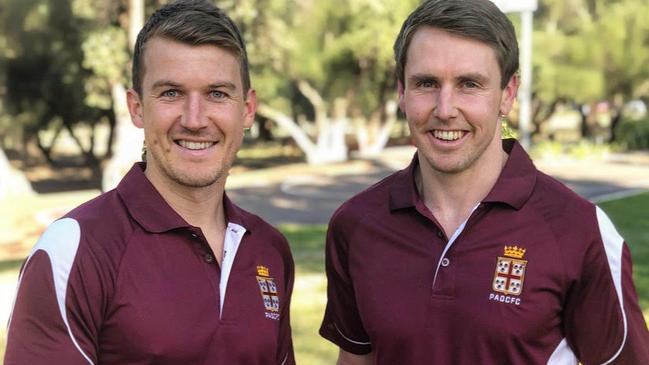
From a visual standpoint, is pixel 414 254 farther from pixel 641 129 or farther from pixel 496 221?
pixel 641 129

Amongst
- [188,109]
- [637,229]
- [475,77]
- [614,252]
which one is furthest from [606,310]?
[637,229]

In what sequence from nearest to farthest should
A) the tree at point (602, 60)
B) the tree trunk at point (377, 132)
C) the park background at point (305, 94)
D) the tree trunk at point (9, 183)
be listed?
1. the park background at point (305, 94)
2. the tree trunk at point (9, 183)
3. the tree at point (602, 60)
4. the tree trunk at point (377, 132)

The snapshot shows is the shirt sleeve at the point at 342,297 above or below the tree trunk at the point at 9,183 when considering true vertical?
above

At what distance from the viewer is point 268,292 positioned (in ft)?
10.2

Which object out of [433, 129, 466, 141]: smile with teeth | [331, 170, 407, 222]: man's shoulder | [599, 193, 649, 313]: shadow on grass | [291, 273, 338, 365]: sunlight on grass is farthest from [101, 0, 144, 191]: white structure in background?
[433, 129, 466, 141]: smile with teeth

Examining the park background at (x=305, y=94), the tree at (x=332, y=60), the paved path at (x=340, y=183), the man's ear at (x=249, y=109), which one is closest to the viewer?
the man's ear at (x=249, y=109)

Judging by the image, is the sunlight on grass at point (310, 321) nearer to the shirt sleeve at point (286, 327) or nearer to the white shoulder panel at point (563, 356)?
the shirt sleeve at point (286, 327)

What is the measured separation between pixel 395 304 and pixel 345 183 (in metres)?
21.9

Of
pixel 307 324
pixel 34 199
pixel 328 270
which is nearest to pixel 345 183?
pixel 34 199

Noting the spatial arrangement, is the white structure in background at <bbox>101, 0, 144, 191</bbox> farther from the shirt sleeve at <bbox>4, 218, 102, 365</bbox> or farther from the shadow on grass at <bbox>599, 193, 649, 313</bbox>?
the shirt sleeve at <bbox>4, 218, 102, 365</bbox>

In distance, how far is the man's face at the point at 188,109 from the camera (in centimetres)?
293

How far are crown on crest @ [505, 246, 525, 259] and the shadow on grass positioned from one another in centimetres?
577

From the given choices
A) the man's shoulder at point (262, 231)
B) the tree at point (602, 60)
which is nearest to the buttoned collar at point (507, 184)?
the man's shoulder at point (262, 231)

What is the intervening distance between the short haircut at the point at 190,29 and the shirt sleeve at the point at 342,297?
0.79 meters
